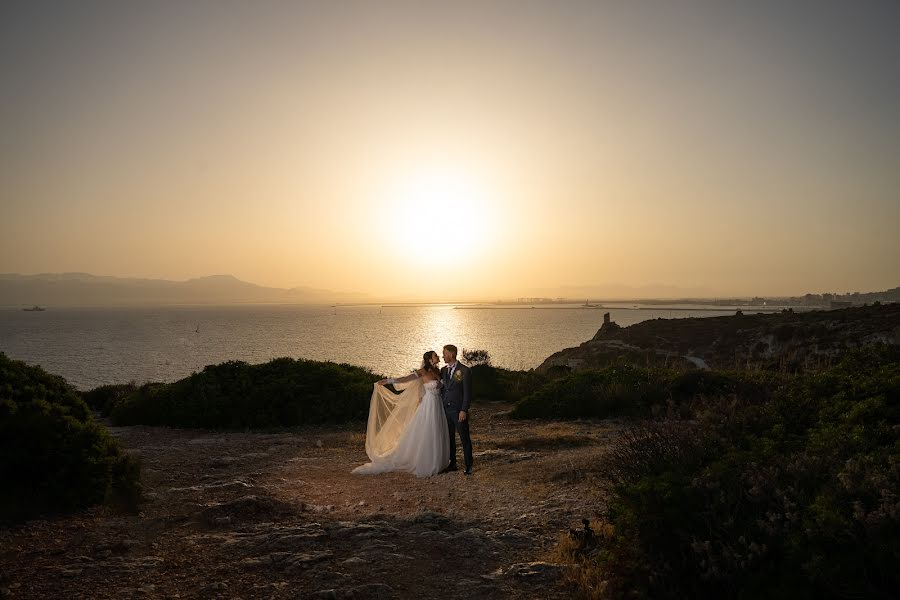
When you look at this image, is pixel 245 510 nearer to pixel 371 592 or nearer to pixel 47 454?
pixel 47 454

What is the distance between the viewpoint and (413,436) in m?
11.4

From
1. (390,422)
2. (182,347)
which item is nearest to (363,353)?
(182,347)

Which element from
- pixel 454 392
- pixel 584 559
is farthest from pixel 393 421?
pixel 584 559

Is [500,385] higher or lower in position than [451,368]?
lower

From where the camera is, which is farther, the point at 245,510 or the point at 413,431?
the point at 413,431

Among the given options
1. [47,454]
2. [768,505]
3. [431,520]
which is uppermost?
[768,505]

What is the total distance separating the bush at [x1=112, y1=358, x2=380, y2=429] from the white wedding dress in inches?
224

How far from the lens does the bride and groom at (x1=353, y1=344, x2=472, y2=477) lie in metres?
11.0

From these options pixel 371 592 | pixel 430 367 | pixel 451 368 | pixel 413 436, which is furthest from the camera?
pixel 430 367

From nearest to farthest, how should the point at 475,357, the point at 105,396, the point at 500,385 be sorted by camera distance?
the point at 500,385 < the point at 105,396 < the point at 475,357

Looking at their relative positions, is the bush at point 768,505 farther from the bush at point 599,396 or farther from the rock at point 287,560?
the bush at point 599,396

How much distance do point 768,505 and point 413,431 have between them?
7559 millimetres

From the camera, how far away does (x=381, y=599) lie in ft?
17.3

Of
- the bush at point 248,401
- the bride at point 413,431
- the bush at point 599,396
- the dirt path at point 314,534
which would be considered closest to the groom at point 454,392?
the bride at point 413,431
